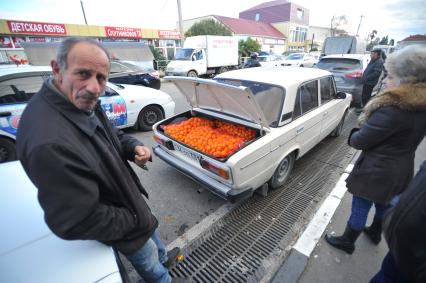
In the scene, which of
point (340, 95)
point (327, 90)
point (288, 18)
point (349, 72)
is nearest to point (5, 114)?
point (327, 90)

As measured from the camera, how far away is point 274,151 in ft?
9.41

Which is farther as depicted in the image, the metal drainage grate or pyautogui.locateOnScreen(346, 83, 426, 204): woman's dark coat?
the metal drainage grate

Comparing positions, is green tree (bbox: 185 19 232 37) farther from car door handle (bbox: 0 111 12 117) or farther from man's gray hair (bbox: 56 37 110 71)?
man's gray hair (bbox: 56 37 110 71)

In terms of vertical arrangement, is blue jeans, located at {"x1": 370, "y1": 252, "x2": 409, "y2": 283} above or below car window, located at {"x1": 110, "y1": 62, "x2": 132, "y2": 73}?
below

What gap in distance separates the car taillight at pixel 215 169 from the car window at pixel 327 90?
2.64 m

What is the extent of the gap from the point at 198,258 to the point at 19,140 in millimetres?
1969

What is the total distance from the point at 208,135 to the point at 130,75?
6.90 m

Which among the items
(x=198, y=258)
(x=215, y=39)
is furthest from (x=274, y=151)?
(x=215, y=39)

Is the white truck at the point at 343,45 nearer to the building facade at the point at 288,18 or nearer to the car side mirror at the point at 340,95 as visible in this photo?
the car side mirror at the point at 340,95

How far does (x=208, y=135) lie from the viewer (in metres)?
3.11

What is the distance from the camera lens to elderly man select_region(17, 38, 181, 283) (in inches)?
37.7

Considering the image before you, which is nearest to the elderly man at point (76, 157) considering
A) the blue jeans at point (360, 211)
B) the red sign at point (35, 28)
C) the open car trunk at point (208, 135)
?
the open car trunk at point (208, 135)

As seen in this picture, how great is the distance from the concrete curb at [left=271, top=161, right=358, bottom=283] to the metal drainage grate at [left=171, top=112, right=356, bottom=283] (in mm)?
100

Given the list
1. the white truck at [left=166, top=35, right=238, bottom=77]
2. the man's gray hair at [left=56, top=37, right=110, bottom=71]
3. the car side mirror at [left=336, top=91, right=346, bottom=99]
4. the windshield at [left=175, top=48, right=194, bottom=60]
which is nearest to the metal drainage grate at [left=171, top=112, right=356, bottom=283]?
the car side mirror at [left=336, top=91, right=346, bottom=99]
